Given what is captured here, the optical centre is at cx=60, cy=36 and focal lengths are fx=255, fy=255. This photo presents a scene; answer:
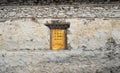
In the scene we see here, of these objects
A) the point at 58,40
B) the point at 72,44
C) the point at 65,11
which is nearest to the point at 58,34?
the point at 58,40

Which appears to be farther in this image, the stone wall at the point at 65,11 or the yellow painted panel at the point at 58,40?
the yellow painted panel at the point at 58,40

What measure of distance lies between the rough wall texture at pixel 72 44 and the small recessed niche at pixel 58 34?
0.15 meters

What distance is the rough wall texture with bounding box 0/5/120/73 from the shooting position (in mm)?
9172

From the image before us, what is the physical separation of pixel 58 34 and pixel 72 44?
0.64 meters

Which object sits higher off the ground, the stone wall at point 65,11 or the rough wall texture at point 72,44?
the stone wall at point 65,11

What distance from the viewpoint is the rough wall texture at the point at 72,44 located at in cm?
917

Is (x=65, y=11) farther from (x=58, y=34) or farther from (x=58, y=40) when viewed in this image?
(x=58, y=40)

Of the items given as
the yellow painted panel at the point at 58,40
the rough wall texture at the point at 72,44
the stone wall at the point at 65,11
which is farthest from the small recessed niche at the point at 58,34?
the stone wall at the point at 65,11

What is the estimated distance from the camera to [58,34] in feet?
30.6

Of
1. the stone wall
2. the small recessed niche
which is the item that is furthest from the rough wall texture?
the small recessed niche

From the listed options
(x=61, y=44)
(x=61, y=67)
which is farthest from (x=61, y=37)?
(x=61, y=67)

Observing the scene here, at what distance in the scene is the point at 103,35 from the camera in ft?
30.2

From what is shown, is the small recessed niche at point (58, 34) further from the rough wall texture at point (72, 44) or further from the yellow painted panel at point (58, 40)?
the rough wall texture at point (72, 44)

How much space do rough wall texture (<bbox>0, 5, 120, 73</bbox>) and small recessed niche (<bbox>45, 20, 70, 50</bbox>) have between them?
5.7 inches
